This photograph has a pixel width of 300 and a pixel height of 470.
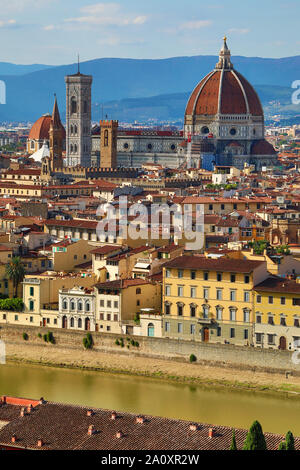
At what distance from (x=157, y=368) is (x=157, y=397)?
10.8 ft

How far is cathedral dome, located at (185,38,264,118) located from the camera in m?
119

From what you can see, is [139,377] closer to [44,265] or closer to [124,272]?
[124,272]

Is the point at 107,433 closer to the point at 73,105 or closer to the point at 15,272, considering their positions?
the point at 15,272

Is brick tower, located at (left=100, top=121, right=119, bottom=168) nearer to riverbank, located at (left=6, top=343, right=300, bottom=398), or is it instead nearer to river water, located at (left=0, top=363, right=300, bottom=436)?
riverbank, located at (left=6, top=343, right=300, bottom=398)

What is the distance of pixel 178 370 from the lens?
121ft

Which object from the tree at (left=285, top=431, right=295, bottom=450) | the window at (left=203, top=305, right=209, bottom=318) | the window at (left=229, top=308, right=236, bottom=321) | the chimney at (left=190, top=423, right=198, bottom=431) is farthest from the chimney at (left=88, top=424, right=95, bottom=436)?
the window at (left=203, top=305, right=209, bottom=318)

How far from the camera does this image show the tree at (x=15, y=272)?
4325 centimetres

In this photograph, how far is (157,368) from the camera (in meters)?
37.2

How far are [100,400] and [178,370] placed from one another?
4.22 metres

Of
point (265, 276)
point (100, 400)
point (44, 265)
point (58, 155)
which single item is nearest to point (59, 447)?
point (100, 400)

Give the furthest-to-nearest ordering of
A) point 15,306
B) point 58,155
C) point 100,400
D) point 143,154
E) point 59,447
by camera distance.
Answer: point 143,154
point 58,155
point 15,306
point 100,400
point 59,447

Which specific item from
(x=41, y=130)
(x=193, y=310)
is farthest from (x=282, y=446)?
(x=41, y=130)

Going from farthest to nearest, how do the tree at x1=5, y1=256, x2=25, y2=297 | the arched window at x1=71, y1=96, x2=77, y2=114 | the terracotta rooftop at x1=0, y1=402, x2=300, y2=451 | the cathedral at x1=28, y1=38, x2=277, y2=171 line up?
the arched window at x1=71, y1=96, x2=77, y2=114, the cathedral at x1=28, y1=38, x2=277, y2=171, the tree at x1=5, y1=256, x2=25, y2=297, the terracotta rooftop at x1=0, y1=402, x2=300, y2=451

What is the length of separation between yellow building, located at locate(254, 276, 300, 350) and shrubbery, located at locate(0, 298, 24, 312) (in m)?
8.77
